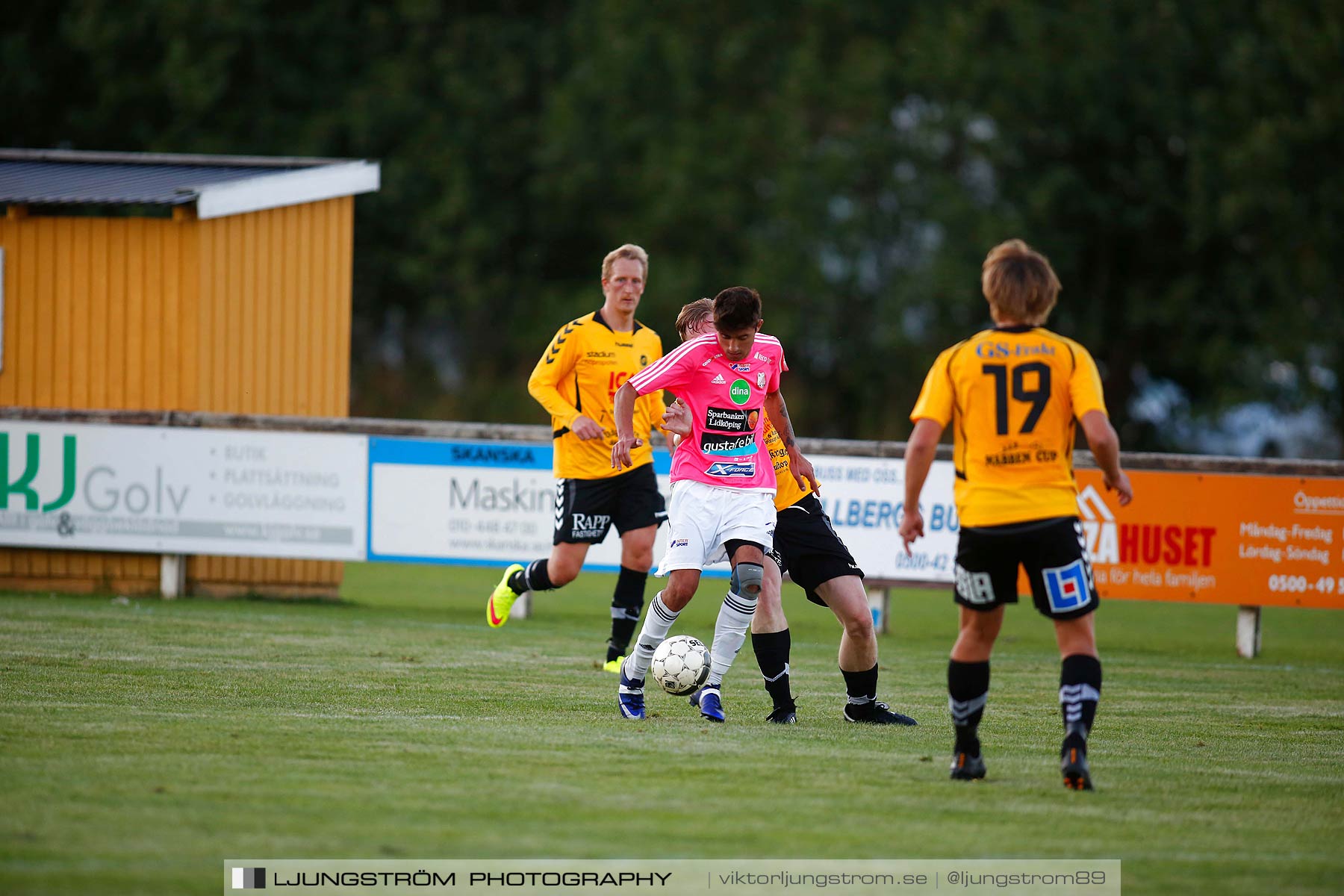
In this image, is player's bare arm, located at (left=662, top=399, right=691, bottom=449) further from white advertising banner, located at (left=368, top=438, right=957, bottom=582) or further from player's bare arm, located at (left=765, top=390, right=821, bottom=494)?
white advertising banner, located at (left=368, top=438, right=957, bottom=582)

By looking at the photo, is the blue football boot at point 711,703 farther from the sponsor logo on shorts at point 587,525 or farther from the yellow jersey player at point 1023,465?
the sponsor logo on shorts at point 587,525

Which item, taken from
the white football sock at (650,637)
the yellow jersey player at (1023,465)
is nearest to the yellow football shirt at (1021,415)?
the yellow jersey player at (1023,465)

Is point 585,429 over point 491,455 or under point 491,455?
over

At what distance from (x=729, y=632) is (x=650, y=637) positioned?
40 cm

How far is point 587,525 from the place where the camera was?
941 centimetres

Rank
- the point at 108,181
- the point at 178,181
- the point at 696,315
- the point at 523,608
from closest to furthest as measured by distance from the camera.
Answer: the point at 696,315
the point at 523,608
the point at 108,181
the point at 178,181

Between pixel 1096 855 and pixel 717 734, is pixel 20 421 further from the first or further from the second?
pixel 1096 855

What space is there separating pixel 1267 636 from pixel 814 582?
8.86m

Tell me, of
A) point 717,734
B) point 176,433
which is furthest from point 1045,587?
point 176,433

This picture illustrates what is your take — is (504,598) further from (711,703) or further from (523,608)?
(523,608)

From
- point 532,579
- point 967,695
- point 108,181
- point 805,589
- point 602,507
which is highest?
point 108,181

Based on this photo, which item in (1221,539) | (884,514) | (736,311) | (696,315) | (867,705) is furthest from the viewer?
(884,514)

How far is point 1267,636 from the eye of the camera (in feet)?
48.6

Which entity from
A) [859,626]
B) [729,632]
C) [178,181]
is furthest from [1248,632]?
[178,181]
